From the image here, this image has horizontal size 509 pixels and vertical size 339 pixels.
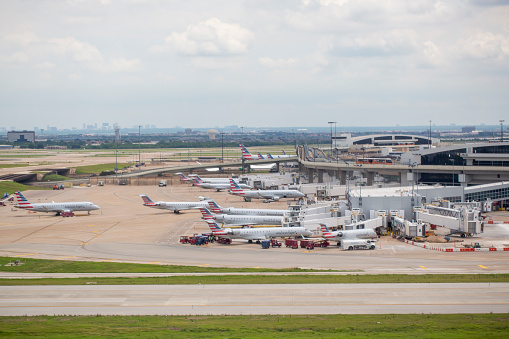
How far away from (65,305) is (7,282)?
11.8m

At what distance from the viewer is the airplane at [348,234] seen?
75675mm

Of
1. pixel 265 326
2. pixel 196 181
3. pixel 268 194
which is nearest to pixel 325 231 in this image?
pixel 265 326

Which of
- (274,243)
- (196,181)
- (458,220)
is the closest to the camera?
(274,243)

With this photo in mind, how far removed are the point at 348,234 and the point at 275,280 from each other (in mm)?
25667

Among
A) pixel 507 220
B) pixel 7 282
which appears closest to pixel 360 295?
pixel 7 282

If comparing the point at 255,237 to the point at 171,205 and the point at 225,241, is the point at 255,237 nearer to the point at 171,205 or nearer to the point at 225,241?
the point at 225,241

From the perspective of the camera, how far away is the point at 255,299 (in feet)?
152

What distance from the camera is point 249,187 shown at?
15012 cm

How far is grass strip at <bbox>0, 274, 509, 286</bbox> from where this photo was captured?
171 feet

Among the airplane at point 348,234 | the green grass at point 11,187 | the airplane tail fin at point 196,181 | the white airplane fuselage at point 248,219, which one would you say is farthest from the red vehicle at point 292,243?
the green grass at point 11,187

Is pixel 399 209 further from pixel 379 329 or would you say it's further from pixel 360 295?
pixel 379 329

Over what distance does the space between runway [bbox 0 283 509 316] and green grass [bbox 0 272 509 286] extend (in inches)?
61.5

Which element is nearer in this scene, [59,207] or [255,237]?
[255,237]

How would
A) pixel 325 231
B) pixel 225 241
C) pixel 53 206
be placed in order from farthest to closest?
pixel 53 206
pixel 225 241
pixel 325 231
